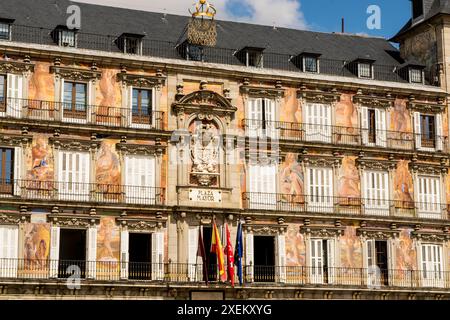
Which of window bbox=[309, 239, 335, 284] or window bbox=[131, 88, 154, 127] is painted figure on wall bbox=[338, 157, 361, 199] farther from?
window bbox=[131, 88, 154, 127]

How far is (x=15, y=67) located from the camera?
158 ft

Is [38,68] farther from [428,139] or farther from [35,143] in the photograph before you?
[428,139]

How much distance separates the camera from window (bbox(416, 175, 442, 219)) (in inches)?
2164

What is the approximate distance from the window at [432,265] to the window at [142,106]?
1663 centimetres

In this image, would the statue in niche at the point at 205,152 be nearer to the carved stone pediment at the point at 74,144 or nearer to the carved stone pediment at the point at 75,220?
the carved stone pediment at the point at 74,144

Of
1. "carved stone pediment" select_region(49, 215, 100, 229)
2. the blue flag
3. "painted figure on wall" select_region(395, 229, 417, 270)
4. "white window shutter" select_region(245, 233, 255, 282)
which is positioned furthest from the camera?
"painted figure on wall" select_region(395, 229, 417, 270)

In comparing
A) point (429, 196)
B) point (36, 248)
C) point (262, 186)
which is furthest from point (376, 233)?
point (36, 248)

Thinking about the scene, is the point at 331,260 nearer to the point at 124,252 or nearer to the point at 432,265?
the point at 432,265

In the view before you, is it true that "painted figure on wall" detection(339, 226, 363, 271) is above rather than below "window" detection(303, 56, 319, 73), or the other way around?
below

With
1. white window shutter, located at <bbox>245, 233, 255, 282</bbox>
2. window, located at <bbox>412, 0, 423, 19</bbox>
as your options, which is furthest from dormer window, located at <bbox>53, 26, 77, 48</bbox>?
window, located at <bbox>412, 0, 423, 19</bbox>

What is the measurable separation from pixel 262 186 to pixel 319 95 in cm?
610

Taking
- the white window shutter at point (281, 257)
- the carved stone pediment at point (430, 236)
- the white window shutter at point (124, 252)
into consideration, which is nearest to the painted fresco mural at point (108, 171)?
the white window shutter at point (124, 252)

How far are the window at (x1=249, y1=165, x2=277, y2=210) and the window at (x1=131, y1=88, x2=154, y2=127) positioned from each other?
5962 mm
